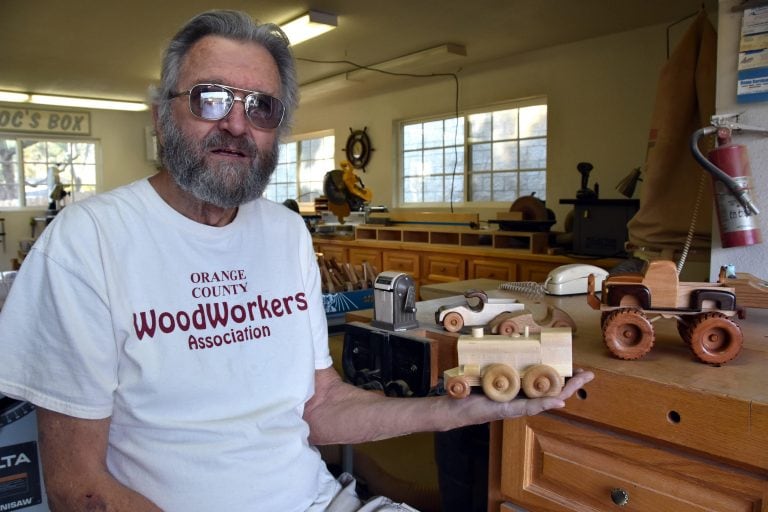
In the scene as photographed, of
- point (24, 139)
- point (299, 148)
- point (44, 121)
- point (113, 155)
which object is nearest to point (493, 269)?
point (299, 148)

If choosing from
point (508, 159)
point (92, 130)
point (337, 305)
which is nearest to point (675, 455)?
point (337, 305)

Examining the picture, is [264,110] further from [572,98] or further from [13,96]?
[13,96]

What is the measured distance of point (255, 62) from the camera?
4.07 ft

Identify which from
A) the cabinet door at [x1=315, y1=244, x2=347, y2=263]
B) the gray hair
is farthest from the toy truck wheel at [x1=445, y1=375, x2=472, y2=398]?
the cabinet door at [x1=315, y1=244, x2=347, y2=263]

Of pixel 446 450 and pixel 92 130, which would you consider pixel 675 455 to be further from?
pixel 92 130

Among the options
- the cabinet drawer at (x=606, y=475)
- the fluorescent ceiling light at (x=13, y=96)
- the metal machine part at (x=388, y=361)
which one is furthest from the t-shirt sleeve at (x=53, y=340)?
the fluorescent ceiling light at (x=13, y=96)

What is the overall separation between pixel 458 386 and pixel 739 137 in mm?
1193

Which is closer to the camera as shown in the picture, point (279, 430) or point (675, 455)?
point (675, 455)

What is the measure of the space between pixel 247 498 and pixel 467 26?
410cm

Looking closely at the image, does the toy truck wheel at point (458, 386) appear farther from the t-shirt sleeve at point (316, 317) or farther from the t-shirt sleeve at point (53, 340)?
the t-shirt sleeve at point (53, 340)

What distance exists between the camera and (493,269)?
165 inches

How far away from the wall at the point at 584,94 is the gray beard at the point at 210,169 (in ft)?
12.7

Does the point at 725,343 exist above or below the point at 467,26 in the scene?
below

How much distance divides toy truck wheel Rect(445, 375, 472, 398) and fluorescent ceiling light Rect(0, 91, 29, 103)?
8411 millimetres
